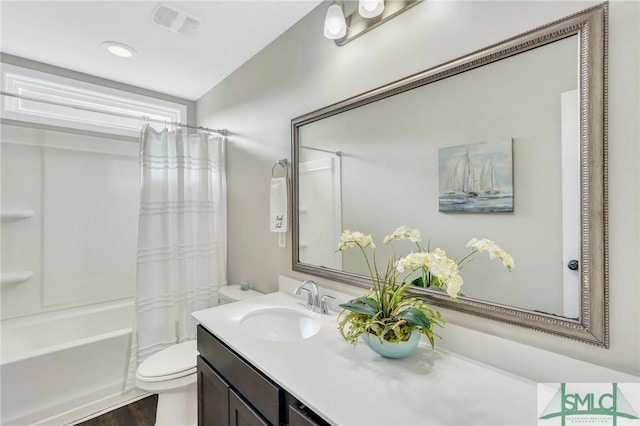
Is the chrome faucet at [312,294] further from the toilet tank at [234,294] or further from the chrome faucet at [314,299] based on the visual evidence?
the toilet tank at [234,294]

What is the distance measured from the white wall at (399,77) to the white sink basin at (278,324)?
307 mm

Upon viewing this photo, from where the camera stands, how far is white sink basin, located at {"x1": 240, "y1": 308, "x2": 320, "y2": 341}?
59.1 inches

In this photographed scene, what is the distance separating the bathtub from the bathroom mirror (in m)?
1.83

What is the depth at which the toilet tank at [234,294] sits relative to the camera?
2157mm

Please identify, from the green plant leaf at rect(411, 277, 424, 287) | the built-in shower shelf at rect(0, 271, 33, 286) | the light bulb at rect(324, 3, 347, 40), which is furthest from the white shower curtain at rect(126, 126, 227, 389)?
the green plant leaf at rect(411, 277, 424, 287)

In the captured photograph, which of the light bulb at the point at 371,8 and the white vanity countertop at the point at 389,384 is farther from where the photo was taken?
the light bulb at the point at 371,8

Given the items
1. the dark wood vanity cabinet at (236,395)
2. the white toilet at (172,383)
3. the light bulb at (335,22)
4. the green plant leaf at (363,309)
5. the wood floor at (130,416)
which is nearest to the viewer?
the dark wood vanity cabinet at (236,395)

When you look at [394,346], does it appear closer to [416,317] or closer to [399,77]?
[416,317]

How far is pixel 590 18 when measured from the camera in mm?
836

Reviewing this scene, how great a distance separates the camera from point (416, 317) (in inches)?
38.7

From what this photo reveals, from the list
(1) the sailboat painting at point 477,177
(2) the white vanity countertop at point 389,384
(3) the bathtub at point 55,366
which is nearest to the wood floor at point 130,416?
(3) the bathtub at point 55,366

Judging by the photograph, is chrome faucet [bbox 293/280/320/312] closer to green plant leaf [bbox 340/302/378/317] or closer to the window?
green plant leaf [bbox 340/302/378/317]

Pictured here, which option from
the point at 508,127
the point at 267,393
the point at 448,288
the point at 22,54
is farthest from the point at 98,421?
the point at 508,127

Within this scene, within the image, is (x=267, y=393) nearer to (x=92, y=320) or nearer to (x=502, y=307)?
(x=502, y=307)
